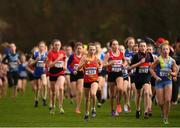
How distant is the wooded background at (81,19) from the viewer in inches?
2958

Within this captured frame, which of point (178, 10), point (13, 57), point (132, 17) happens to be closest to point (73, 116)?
point (13, 57)

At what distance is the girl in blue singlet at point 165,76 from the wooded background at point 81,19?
145ft

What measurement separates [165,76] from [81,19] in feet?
193

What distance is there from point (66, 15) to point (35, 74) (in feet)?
163

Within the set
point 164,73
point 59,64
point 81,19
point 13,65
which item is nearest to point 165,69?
point 164,73

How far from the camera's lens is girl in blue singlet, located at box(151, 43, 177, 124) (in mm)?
28938

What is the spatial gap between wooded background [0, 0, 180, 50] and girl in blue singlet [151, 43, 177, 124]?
44049 millimetres

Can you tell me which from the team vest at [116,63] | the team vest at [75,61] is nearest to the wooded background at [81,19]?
the team vest at [75,61]

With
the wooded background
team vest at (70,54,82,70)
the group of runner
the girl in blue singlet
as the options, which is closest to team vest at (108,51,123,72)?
the group of runner

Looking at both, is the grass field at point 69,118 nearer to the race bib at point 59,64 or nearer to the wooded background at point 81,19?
the race bib at point 59,64

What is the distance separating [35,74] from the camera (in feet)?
130

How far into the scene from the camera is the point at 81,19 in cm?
8762

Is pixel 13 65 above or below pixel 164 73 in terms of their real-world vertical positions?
above

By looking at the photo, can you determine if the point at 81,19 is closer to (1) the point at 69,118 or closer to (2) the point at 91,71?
(1) the point at 69,118
